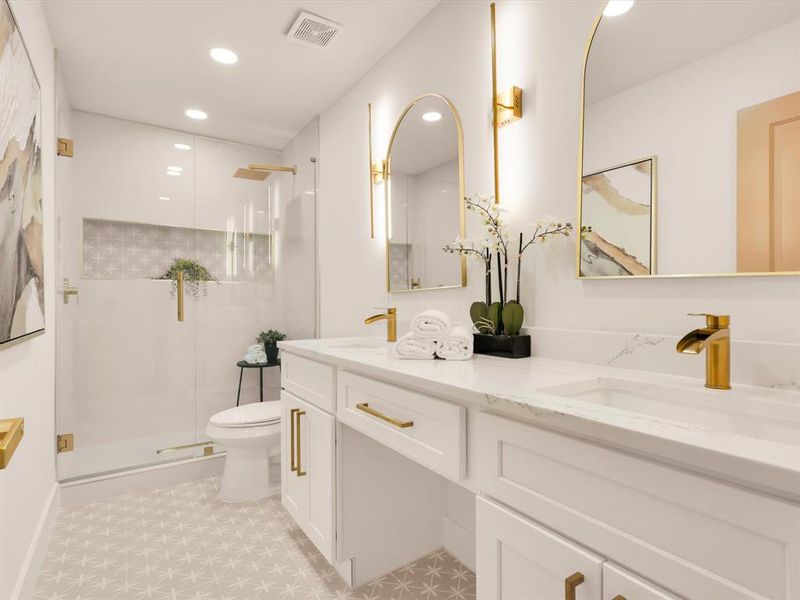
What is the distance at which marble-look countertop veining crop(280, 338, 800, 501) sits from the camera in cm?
54

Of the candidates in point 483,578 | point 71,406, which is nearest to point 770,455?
point 483,578

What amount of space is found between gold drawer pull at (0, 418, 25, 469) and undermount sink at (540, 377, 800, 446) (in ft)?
3.06

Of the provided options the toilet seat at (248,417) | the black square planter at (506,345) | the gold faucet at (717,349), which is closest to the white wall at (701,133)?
the gold faucet at (717,349)

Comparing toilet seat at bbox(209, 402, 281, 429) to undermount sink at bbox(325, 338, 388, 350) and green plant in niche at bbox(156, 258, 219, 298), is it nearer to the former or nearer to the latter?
undermount sink at bbox(325, 338, 388, 350)

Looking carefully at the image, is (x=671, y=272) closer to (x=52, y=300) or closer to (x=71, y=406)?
(x=52, y=300)

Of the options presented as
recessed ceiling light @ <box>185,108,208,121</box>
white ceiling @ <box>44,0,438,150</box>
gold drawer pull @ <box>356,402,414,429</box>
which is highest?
white ceiling @ <box>44,0,438,150</box>

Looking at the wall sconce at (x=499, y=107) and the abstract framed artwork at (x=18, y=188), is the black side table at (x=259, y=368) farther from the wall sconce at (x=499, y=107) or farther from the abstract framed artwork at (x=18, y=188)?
the wall sconce at (x=499, y=107)

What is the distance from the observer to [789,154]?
0.94 meters

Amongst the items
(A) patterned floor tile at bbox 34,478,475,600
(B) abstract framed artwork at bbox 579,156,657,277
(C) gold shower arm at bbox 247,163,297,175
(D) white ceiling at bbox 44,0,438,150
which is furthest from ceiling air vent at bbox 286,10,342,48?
(A) patterned floor tile at bbox 34,478,475,600

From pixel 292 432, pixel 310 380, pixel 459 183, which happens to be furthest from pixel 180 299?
pixel 459 183

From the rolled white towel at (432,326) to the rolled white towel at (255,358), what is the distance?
2023 millimetres

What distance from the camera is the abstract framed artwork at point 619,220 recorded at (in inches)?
46.4

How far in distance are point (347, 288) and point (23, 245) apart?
4.80ft

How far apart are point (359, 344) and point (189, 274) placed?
1.74 meters
